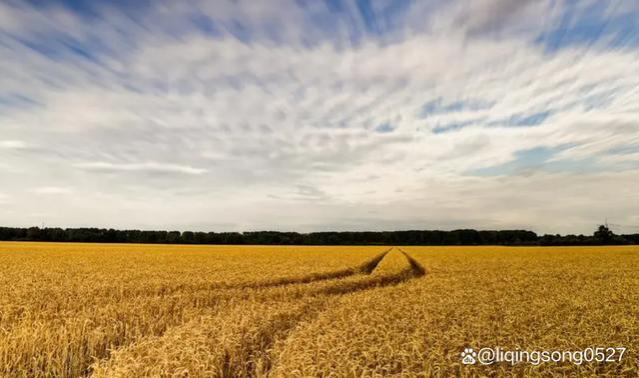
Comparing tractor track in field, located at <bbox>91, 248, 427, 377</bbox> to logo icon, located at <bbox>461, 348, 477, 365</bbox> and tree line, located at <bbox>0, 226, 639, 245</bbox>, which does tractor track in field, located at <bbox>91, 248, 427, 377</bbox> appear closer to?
logo icon, located at <bbox>461, 348, 477, 365</bbox>

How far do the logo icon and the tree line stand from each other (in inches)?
4445

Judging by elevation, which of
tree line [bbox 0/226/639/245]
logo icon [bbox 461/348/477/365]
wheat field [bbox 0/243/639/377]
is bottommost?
wheat field [bbox 0/243/639/377]

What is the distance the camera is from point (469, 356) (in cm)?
653

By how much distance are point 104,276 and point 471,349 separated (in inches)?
780

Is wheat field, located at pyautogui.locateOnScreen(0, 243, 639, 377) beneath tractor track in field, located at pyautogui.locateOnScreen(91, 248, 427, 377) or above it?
above

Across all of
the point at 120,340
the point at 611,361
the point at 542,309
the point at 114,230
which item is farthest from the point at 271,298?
the point at 114,230

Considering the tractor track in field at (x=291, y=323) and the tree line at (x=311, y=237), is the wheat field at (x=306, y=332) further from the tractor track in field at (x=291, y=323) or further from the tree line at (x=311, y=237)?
the tree line at (x=311, y=237)

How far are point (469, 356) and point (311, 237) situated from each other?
126541 mm

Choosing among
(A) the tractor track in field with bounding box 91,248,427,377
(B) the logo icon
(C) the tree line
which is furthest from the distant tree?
(B) the logo icon

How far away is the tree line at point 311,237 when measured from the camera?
10962 cm

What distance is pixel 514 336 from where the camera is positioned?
25.9 feet

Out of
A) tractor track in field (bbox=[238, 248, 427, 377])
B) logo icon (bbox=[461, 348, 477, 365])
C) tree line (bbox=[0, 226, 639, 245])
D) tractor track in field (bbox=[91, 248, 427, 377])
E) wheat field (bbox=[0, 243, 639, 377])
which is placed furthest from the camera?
tree line (bbox=[0, 226, 639, 245])

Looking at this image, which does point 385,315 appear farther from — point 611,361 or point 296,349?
point 611,361

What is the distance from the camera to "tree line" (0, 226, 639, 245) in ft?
360
